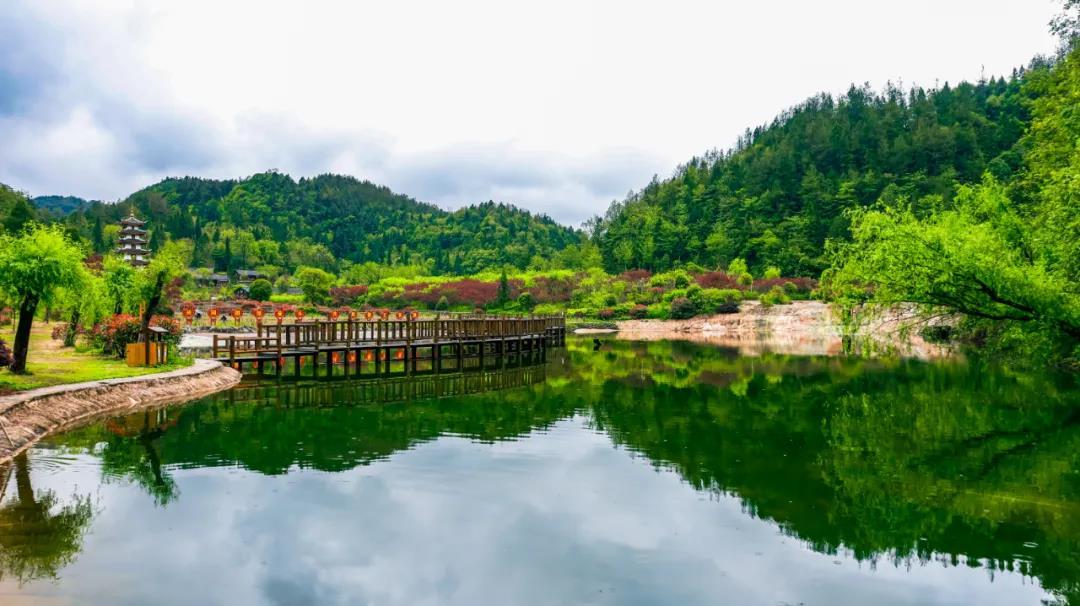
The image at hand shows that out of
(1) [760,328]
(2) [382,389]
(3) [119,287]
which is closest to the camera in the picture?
(2) [382,389]

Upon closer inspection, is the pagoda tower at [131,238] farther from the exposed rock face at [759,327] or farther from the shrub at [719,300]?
the shrub at [719,300]

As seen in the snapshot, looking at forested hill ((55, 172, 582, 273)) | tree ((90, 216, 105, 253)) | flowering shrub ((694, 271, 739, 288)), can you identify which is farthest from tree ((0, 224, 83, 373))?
forested hill ((55, 172, 582, 273))

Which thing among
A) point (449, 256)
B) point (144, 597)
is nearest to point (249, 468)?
point (144, 597)

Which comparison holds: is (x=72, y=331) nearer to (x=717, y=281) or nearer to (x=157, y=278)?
(x=157, y=278)

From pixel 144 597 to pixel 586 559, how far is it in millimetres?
5075

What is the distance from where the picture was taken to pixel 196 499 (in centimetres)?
1152

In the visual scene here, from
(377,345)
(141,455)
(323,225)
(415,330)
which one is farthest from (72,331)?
(323,225)

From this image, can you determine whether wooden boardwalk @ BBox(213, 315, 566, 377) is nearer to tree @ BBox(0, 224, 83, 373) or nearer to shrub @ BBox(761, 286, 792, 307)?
tree @ BBox(0, 224, 83, 373)

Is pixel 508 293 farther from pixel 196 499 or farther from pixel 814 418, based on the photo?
pixel 196 499

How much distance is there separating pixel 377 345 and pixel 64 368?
38.2 ft

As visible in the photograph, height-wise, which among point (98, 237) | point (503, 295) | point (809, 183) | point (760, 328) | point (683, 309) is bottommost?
point (760, 328)

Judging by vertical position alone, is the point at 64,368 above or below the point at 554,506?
above

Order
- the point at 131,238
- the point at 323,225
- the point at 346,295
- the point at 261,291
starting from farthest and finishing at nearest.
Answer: the point at 323,225 < the point at 346,295 < the point at 261,291 < the point at 131,238

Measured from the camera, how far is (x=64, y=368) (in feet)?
72.2
